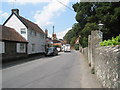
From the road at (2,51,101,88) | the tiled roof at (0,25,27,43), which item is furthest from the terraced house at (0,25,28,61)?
the road at (2,51,101,88)

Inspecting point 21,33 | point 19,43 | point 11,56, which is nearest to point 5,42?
point 11,56

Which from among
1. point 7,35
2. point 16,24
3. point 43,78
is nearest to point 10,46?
point 7,35

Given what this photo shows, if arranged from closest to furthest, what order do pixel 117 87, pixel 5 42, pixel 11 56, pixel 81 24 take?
pixel 117 87, pixel 5 42, pixel 11 56, pixel 81 24

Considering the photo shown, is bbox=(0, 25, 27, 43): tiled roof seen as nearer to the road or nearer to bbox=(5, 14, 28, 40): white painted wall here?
bbox=(5, 14, 28, 40): white painted wall

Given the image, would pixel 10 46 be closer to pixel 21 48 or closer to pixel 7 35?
pixel 7 35

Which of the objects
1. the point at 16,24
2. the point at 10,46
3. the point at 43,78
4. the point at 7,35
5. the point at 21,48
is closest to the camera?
the point at 43,78

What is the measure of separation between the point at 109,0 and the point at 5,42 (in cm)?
1568

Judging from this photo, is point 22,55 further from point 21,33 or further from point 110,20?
point 110,20

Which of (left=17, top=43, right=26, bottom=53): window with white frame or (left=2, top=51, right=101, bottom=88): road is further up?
(left=17, top=43, right=26, bottom=53): window with white frame

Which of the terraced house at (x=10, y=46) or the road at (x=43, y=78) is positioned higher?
the terraced house at (x=10, y=46)

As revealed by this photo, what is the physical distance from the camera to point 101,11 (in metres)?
24.0

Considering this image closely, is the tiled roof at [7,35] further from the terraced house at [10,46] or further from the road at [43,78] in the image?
the road at [43,78]

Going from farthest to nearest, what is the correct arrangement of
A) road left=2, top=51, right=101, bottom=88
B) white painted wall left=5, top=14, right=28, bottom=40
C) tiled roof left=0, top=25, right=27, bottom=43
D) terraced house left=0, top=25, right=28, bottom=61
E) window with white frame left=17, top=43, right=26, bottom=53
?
white painted wall left=5, top=14, right=28, bottom=40 < window with white frame left=17, top=43, right=26, bottom=53 < tiled roof left=0, top=25, right=27, bottom=43 < terraced house left=0, top=25, right=28, bottom=61 < road left=2, top=51, right=101, bottom=88

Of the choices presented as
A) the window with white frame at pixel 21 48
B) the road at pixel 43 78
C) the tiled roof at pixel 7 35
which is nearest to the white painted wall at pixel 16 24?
the window with white frame at pixel 21 48
